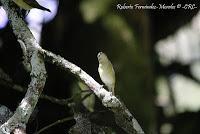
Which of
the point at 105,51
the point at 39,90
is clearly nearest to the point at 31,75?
the point at 39,90

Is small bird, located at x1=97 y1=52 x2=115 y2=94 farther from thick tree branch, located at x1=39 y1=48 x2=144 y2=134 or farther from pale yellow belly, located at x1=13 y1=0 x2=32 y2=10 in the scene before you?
pale yellow belly, located at x1=13 y1=0 x2=32 y2=10

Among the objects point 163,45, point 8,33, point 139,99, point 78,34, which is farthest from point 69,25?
point 163,45

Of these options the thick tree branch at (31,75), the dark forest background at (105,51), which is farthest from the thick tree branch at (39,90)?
the dark forest background at (105,51)

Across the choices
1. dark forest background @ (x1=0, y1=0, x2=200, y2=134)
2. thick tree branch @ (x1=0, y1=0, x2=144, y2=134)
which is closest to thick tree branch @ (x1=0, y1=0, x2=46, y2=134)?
thick tree branch @ (x1=0, y1=0, x2=144, y2=134)

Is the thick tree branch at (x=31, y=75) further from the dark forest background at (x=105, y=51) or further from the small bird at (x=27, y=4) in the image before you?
the dark forest background at (x=105, y=51)

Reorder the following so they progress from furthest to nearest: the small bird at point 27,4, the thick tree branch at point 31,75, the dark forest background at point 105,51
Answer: the dark forest background at point 105,51, the small bird at point 27,4, the thick tree branch at point 31,75

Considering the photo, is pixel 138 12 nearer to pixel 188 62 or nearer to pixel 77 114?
pixel 77 114

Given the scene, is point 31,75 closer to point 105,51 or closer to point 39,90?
point 39,90

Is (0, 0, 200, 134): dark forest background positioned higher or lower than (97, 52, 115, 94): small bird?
higher
